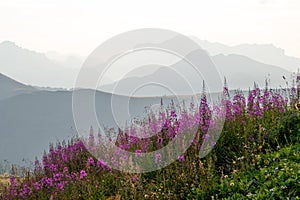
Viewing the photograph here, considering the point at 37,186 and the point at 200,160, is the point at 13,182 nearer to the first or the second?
the point at 37,186

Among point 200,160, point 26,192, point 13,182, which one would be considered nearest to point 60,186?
point 26,192

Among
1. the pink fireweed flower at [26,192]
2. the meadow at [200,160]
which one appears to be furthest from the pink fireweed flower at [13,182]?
the pink fireweed flower at [26,192]

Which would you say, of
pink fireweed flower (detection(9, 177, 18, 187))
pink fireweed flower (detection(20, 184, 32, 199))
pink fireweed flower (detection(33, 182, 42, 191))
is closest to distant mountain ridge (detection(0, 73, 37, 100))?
pink fireweed flower (detection(9, 177, 18, 187))

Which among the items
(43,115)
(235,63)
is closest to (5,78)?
(43,115)

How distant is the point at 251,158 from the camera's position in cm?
579

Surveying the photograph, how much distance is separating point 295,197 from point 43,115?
124 meters

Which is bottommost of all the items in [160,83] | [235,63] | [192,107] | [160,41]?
[192,107]

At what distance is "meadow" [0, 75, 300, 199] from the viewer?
5.14 meters

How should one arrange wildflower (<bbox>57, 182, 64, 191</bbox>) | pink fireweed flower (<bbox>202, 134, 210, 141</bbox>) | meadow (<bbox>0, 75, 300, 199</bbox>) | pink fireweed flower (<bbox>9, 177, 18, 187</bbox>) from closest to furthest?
meadow (<bbox>0, 75, 300, 199</bbox>), pink fireweed flower (<bbox>202, 134, 210, 141</bbox>), wildflower (<bbox>57, 182, 64, 191</bbox>), pink fireweed flower (<bbox>9, 177, 18, 187</bbox>)

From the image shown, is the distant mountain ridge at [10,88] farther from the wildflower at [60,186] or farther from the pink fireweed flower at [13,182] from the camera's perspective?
the wildflower at [60,186]

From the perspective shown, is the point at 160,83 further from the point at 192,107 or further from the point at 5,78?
the point at 5,78

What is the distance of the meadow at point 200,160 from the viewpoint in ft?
16.9

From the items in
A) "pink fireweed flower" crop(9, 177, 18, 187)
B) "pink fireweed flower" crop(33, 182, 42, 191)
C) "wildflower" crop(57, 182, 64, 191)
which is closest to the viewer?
"wildflower" crop(57, 182, 64, 191)

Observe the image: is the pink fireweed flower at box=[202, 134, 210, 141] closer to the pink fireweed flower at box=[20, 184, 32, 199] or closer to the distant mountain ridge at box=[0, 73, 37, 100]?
the pink fireweed flower at box=[20, 184, 32, 199]
